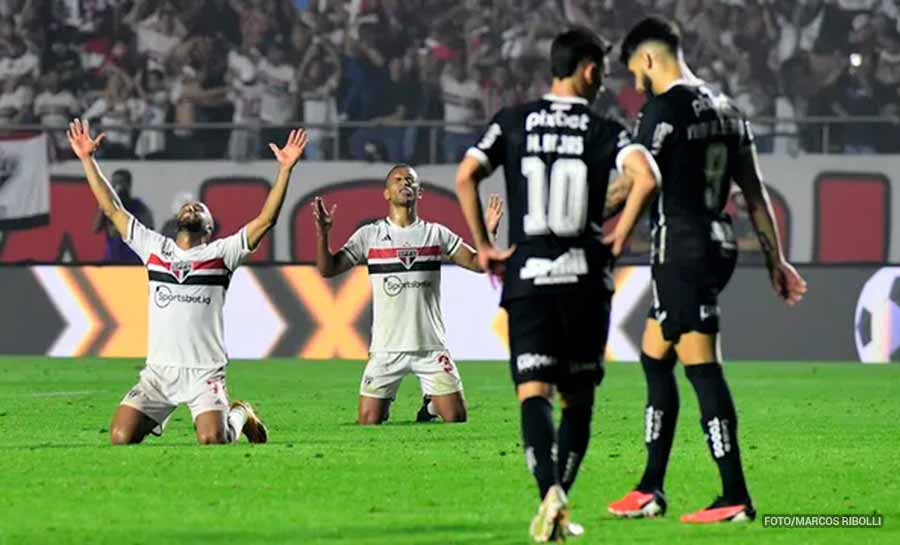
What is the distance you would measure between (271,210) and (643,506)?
375cm

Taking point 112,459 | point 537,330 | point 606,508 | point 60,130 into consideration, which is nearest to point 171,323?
point 112,459

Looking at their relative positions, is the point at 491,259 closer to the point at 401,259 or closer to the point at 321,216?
the point at 321,216

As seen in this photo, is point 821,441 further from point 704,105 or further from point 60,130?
point 60,130

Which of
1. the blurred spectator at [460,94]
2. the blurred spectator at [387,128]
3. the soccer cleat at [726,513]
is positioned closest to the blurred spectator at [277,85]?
the blurred spectator at [387,128]

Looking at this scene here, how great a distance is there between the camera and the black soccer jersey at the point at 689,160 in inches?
328

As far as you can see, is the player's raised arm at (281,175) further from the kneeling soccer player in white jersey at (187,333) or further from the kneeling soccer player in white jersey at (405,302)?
the kneeling soccer player in white jersey at (405,302)

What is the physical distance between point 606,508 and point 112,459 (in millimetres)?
3190

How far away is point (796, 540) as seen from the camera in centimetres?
798

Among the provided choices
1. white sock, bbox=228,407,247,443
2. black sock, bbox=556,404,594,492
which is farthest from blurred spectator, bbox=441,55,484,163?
black sock, bbox=556,404,594,492

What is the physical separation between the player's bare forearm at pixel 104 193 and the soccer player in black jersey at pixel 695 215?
410 centimetres

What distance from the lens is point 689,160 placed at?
838cm

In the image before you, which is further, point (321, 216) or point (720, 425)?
point (321, 216)

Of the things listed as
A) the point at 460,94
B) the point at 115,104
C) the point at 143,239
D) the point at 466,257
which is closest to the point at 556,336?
the point at 143,239

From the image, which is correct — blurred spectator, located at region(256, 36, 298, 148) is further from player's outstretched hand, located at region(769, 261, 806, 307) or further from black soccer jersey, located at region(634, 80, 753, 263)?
black soccer jersey, located at region(634, 80, 753, 263)
